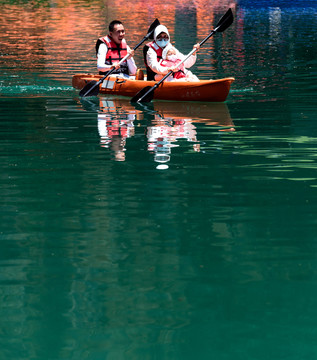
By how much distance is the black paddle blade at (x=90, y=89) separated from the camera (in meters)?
14.4

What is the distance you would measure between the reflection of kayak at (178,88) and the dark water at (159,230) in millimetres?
202

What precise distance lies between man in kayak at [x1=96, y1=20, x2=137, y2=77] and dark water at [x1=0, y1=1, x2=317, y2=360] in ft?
4.78

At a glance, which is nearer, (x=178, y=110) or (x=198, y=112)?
(x=198, y=112)

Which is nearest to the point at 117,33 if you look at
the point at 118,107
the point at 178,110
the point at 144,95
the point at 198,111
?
the point at 144,95

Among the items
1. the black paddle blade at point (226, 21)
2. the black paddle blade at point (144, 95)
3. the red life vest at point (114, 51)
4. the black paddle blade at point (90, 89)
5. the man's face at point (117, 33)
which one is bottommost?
the black paddle blade at point (90, 89)

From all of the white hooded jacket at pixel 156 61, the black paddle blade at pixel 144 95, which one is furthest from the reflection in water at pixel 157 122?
the white hooded jacket at pixel 156 61

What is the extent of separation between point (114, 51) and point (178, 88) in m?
2.03

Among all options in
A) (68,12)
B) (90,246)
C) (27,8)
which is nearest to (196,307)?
(90,246)

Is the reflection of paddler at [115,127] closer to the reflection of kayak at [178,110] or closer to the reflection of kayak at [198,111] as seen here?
the reflection of kayak at [178,110]

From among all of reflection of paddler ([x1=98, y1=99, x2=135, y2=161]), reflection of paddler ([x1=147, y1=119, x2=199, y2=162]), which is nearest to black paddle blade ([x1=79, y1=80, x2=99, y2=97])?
reflection of paddler ([x1=98, y1=99, x2=135, y2=161])

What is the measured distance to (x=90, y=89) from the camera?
14.5 metres

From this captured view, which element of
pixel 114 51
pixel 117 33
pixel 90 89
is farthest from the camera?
pixel 114 51

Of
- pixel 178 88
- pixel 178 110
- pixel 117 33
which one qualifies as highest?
pixel 117 33

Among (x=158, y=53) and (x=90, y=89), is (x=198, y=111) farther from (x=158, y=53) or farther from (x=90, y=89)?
(x=90, y=89)
